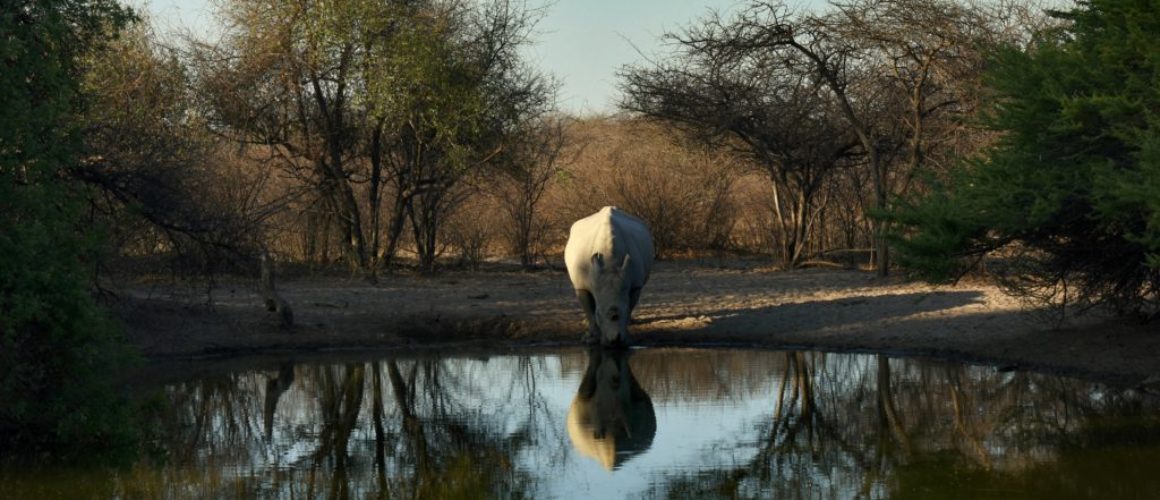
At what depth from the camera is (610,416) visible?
1339cm

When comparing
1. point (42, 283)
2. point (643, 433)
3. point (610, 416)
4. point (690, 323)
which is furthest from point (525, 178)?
point (42, 283)

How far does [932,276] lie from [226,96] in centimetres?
1508

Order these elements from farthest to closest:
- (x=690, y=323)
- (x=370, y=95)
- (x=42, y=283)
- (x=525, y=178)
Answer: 1. (x=525, y=178)
2. (x=370, y=95)
3. (x=690, y=323)
4. (x=42, y=283)

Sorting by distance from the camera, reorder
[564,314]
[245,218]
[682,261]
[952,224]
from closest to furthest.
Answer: [952,224]
[245,218]
[564,314]
[682,261]

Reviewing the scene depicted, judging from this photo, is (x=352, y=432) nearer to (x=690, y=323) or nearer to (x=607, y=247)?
(x=607, y=247)

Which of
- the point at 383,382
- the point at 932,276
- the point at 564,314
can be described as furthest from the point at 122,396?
the point at 564,314

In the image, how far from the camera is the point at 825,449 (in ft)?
38.0

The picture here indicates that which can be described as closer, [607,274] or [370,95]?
[607,274]

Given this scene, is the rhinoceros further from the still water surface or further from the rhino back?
the still water surface

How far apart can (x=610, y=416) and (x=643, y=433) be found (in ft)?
3.31

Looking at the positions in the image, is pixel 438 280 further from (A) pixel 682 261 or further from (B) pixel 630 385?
(B) pixel 630 385

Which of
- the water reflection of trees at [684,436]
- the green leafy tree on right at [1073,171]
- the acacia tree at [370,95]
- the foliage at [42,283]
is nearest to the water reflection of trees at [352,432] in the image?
the water reflection of trees at [684,436]

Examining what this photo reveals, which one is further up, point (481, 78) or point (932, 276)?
point (481, 78)

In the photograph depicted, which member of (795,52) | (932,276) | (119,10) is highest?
(795,52)
